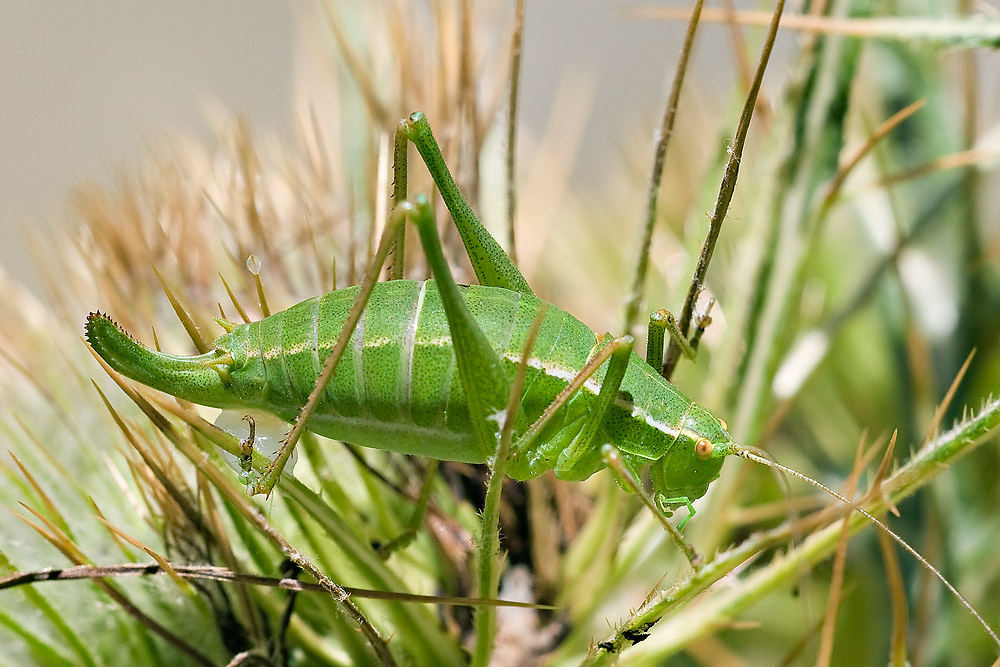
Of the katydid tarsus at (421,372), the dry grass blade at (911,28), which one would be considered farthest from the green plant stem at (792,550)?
the dry grass blade at (911,28)

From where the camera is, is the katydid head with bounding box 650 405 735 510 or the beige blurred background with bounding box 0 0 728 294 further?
the beige blurred background with bounding box 0 0 728 294

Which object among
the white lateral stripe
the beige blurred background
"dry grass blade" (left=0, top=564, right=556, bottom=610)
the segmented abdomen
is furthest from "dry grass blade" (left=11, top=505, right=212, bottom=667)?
the beige blurred background

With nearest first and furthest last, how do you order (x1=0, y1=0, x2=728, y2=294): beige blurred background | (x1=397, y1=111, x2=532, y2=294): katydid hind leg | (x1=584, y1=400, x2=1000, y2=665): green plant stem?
(x1=584, y1=400, x2=1000, y2=665): green plant stem < (x1=397, y1=111, x2=532, y2=294): katydid hind leg < (x1=0, y1=0, x2=728, y2=294): beige blurred background

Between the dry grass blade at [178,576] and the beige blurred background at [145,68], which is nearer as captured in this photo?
the dry grass blade at [178,576]

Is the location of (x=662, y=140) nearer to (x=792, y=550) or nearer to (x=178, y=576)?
(x=792, y=550)

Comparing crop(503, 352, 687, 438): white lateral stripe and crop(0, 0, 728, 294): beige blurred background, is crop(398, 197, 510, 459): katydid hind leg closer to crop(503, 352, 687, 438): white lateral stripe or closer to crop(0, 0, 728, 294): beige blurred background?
crop(503, 352, 687, 438): white lateral stripe

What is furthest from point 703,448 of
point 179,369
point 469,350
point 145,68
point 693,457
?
point 145,68

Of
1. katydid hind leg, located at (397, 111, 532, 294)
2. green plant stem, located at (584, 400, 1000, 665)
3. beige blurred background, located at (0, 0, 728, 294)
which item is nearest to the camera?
green plant stem, located at (584, 400, 1000, 665)

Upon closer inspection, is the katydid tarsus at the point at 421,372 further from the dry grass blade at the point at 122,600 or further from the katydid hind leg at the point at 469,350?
the dry grass blade at the point at 122,600
